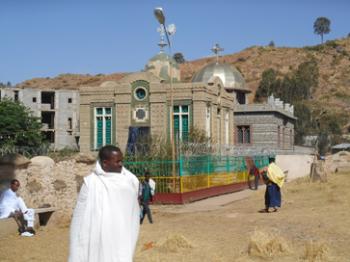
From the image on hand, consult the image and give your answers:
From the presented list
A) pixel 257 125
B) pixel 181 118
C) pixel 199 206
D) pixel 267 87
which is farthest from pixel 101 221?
pixel 267 87

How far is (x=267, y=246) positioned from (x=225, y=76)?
33.3 meters

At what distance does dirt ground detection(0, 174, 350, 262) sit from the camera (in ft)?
30.3

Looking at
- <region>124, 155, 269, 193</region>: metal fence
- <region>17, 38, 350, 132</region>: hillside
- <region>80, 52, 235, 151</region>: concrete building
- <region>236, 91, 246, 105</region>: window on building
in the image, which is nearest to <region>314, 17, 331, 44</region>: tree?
<region>17, 38, 350, 132</region>: hillside

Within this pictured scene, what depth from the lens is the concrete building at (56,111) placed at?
6078cm

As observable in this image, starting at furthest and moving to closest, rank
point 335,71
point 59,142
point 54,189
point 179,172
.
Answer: point 335,71, point 59,142, point 179,172, point 54,189

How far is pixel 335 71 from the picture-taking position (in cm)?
9194

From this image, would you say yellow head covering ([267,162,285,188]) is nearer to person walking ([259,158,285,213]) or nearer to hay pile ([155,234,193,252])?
person walking ([259,158,285,213])

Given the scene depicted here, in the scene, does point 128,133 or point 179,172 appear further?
point 128,133

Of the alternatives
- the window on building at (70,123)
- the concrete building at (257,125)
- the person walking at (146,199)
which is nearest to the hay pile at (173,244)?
the person walking at (146,199)

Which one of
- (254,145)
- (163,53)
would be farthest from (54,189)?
(254,145)

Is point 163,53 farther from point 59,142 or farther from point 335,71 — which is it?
point 335,71

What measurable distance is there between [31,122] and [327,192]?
33404 mm

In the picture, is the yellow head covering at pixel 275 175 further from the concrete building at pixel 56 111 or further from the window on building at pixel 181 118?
the concrete building at pixel 56 111

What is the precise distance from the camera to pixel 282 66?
98.3 meters
